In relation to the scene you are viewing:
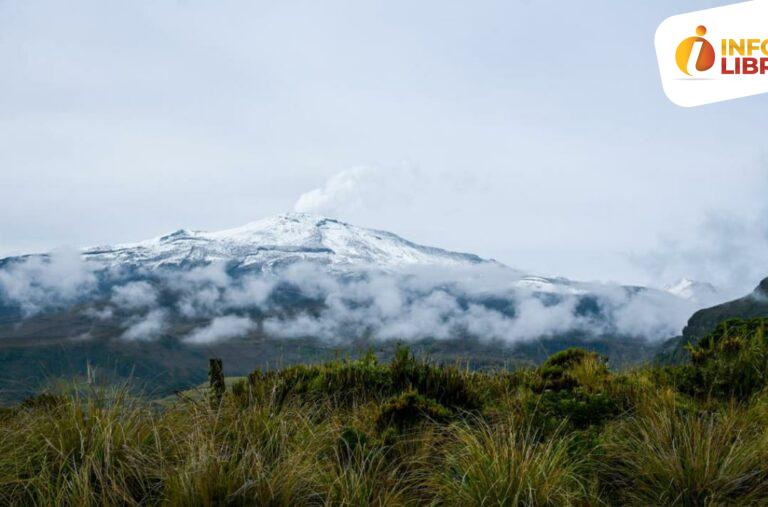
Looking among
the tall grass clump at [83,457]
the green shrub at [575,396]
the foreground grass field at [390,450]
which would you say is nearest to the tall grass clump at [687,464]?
the foreground grass field at [390,450]

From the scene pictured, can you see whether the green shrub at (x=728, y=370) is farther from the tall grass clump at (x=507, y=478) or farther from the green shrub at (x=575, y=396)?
the tall grass clump at (x=507, y=478)

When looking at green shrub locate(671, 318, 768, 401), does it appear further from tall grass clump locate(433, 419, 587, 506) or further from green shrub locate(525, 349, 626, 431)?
tall grass clump locate(433, 419, 587, 506)

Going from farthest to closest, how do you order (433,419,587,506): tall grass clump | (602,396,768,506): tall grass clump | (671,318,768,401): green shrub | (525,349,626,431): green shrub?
(671,318,768,401): green shrub, (525,349,626,431): green shrub, (602,396,768,506): tall grass clump, (433,419,587,506): tall grass clump

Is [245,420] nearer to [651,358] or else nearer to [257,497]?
[257,497]

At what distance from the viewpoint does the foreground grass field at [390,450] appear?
6.20m

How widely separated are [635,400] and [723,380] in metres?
2.01

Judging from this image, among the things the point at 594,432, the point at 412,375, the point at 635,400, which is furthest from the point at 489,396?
the point at 594,432

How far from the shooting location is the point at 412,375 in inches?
422

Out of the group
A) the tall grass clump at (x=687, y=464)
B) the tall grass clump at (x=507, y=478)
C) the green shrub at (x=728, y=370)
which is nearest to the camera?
the tall grass clump at (x=507, y=478)

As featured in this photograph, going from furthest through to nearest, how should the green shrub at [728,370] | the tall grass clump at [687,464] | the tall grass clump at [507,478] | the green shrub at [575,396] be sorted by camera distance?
the green shrub at [728,370]
the green shrub at [575,396]
the tall grass clump at [687,464]
the tall grass clump at [507,478]

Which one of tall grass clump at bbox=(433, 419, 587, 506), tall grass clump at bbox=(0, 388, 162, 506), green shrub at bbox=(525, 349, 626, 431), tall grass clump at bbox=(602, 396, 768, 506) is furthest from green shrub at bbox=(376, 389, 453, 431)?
tall grass clump at bbox=(0, 388, 162, 506)

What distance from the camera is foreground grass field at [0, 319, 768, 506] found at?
620cm

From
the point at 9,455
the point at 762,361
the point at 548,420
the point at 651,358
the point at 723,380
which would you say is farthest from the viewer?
the point at 651,358

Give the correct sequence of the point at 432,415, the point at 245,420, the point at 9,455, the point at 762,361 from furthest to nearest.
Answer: the point at 762,361, the point at 432,415, the point at 245,420, the point at 9,455
